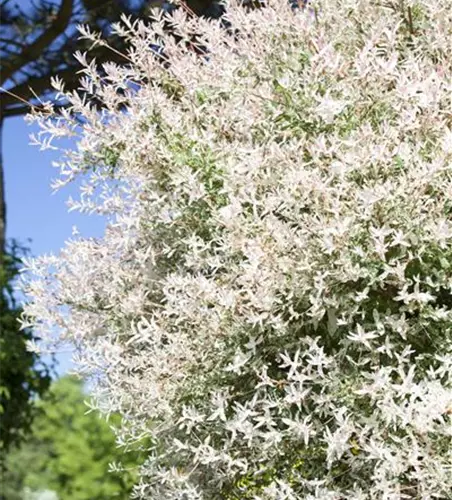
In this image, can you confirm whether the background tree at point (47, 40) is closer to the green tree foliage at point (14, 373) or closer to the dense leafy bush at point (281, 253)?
the green tree foliage at point (14, 373)

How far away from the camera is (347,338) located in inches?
89.0

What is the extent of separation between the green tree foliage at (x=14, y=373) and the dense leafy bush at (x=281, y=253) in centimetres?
287

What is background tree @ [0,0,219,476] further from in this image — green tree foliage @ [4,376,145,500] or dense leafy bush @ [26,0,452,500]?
green tree foliage @ [4,376,145,500]

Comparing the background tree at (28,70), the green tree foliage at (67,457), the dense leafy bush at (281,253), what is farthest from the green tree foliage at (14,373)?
the green tree foliage at (67,457)

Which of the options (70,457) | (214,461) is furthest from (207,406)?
(70,457)

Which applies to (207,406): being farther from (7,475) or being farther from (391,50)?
(7,475)

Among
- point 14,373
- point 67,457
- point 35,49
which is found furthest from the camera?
point 67,457

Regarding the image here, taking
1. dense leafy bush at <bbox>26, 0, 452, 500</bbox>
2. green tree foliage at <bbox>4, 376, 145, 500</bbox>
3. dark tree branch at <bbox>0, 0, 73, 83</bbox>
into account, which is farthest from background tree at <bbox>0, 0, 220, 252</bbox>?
green tree foliage at <bbox>4, 376, 145, 500</bbox>

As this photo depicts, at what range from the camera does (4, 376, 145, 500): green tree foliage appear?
18.1 metres

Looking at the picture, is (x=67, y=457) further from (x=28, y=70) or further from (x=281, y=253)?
(x=281, y=253)

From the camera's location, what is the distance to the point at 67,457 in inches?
746

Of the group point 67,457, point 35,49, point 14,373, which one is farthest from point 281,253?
point 67,457

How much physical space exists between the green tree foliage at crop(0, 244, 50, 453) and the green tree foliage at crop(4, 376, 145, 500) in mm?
10543

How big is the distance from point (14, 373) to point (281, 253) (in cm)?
395
